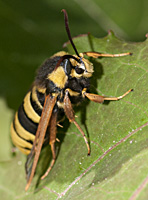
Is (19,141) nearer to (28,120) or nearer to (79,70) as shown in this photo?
(28,120)

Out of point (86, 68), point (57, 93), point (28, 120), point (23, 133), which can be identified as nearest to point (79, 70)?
point (86, 68)

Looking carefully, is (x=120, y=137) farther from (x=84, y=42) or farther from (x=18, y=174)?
(x=18, y=174)

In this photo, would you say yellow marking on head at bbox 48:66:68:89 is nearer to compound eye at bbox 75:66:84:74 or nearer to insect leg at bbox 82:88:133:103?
compound eye at bbox 75:66:84:74

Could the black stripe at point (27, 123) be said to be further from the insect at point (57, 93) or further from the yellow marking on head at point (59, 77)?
the yellow marking on head at point (59, 77)

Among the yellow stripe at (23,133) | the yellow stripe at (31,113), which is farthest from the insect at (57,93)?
the yellow stripe at (23,133)

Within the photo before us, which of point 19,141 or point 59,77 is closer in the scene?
point 59,77

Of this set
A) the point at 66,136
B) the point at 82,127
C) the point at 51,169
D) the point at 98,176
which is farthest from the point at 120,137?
the point at 51,169
